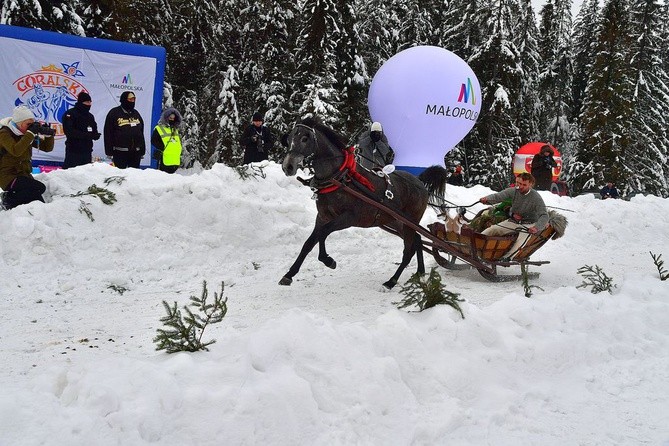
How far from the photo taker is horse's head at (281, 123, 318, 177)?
5.89m

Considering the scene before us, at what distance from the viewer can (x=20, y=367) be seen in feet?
11.9

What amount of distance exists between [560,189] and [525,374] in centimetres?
1922

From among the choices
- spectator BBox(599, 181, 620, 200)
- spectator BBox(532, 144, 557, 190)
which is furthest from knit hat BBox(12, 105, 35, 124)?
spectator BBox(599, 181, 620, 200)

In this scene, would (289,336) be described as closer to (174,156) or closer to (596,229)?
(174,156)

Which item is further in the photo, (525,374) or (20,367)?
(525,374)

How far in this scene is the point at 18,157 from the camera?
675 cm

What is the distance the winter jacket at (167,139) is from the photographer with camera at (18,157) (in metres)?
3.44

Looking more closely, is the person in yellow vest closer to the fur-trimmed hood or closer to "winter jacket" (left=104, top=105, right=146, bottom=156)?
the fur-trimmed hood

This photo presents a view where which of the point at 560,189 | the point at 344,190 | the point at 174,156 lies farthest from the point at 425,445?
the point at 560,189

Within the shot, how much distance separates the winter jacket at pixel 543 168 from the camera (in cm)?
1217

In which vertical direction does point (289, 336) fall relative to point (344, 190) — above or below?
below

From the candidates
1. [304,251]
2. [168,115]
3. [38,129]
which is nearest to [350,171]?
[304,251]

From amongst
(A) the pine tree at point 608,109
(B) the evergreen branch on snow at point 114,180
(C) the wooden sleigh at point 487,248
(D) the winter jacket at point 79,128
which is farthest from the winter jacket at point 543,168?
(A) the pine tree at point 608,109

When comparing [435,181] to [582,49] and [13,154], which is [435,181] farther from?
[582,49]
